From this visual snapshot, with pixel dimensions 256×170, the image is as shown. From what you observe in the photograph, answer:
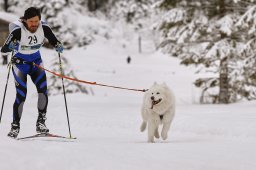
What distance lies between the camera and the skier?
6977 mm

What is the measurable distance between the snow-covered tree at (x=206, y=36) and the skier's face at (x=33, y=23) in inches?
393

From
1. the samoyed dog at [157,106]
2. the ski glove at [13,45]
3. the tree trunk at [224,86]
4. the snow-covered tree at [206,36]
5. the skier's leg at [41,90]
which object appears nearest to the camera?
the ski glove at [13,45]

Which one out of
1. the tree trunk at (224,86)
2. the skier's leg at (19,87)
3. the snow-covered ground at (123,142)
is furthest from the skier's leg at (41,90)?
the tree trunk at (224,86)

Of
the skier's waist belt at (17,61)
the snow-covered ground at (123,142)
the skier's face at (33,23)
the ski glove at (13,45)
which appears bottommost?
the snow-covered ground at (123,142)

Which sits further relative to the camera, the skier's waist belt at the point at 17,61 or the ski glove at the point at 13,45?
the skier's waist belt at the point at 17,61

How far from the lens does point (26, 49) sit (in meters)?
7.20

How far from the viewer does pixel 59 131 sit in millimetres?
10172

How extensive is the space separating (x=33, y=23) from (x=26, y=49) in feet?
1.62

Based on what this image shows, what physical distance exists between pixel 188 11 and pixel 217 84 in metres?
3.40

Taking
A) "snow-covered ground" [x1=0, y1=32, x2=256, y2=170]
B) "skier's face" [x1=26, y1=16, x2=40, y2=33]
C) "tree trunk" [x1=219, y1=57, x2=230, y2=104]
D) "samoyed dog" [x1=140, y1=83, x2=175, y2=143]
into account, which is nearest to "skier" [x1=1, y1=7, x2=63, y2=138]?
"skier's face" [x1=26, y1=16, x2=40, y2=33]

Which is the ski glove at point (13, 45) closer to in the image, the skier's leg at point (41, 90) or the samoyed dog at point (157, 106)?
the skier's leg at point (41, 90)

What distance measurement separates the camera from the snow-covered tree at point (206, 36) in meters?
16.2

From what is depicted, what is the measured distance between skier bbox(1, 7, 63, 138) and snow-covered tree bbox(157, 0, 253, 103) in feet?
31.6

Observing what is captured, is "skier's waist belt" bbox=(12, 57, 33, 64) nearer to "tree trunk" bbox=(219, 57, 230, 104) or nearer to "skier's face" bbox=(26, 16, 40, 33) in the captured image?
"skier's face" bbox=(26, 16, 40, 33)
